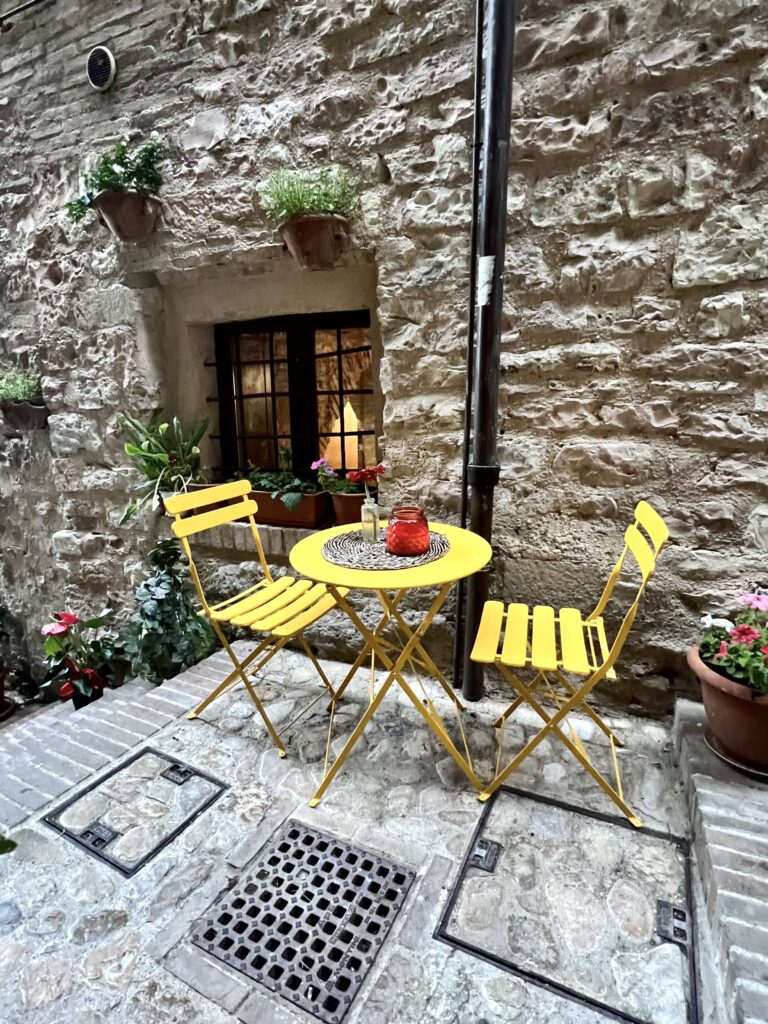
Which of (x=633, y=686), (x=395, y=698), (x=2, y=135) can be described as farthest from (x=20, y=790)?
(x=2, y=135)

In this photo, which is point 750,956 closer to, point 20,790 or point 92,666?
point 20,790

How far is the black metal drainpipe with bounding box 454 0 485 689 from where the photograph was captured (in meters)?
2.09

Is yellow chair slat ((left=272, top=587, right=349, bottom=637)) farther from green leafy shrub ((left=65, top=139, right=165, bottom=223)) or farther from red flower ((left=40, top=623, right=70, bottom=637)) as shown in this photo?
green leafy shrub ((left=65, top=139, right=165, bottom=223))

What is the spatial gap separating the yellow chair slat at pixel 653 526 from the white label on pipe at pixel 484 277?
1.02 m

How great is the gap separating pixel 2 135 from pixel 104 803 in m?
3.83

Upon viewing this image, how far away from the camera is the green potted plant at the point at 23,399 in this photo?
338 centimetres

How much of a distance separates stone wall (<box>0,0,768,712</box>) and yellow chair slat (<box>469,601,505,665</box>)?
0.40 meters

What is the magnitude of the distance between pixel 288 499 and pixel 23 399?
2024 mm

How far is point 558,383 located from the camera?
2246mm

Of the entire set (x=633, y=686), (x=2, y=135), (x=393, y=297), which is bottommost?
(x=633, y=686)

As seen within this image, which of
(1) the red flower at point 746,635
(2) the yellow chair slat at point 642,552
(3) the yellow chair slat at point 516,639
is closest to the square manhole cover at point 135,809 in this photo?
(3) the yellow chair slat at point 516,639

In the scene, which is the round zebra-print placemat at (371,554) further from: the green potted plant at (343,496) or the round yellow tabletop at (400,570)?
the green potted plant at (343,496)

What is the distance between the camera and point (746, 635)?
5.76 feet

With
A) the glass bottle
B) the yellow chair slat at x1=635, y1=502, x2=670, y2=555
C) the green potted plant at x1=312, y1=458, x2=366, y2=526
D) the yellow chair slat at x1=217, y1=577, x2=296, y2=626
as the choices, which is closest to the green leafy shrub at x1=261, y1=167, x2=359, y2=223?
the green potted plant at x1=312, y1=458, x2=366, y2=526
